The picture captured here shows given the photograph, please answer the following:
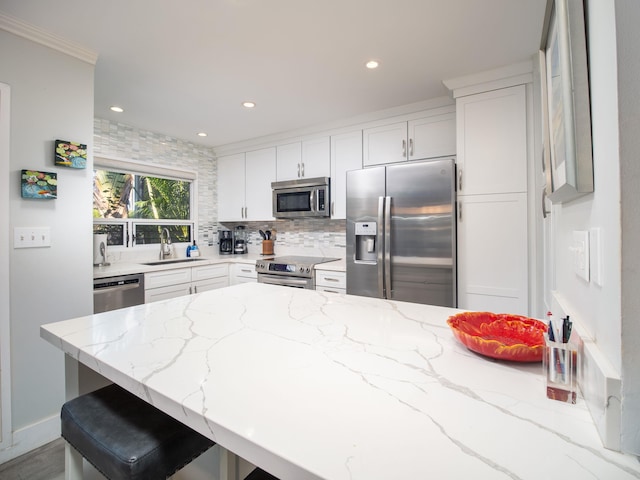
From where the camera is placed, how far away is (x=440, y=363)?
2.67ft

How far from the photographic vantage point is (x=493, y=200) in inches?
90.0

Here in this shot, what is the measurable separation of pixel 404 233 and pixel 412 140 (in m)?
0.97

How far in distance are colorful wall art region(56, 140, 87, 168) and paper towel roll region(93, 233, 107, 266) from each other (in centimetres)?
107

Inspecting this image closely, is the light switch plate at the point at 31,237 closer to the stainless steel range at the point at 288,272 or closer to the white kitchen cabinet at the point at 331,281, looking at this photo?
the stainless steel range at the point at 288,272

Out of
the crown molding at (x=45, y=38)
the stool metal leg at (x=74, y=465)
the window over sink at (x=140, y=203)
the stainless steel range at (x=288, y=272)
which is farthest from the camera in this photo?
the window over sink at (x=140, y=203)

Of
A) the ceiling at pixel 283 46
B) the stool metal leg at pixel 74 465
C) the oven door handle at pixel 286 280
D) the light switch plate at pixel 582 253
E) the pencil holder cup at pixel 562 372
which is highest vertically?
the ceiling at pixel 283 46

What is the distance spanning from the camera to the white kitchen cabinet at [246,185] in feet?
12.5

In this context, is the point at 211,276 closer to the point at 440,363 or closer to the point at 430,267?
the point at 430,267

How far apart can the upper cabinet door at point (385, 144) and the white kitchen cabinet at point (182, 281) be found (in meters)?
2.09

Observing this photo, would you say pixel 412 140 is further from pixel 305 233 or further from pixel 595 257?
pixel 595 257

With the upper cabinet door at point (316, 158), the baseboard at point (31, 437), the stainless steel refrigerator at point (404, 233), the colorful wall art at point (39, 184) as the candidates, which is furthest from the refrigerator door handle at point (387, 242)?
the baseboard at point (31, 437)

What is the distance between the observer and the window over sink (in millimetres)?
3217

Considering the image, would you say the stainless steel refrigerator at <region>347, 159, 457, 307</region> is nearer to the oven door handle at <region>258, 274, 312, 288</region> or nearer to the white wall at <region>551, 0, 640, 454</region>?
the oven door handle at <region>258, 274, 312, 288</region>

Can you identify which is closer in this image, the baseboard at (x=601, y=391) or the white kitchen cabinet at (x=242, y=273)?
the baseboard at (x=601, y=391)
